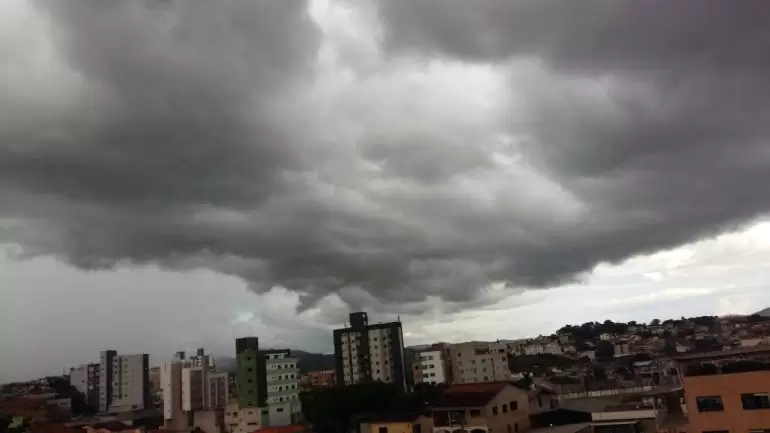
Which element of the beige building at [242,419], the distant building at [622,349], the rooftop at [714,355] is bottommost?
Answer: the beige building at [242,419]

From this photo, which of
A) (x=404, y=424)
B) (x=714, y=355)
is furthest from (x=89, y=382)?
(x=714, y=355)

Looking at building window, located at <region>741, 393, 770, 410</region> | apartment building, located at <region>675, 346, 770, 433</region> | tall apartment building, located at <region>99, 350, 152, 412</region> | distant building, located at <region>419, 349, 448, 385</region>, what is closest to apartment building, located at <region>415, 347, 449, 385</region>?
distant building, located at <region>419, 349, 448, 385</region>

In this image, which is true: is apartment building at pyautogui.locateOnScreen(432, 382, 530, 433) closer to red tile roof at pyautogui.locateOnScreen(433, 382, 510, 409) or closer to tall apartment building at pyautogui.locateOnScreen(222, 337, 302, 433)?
red tile roof at pyautogui.locateOnScreen(433, 382, 510, 409)

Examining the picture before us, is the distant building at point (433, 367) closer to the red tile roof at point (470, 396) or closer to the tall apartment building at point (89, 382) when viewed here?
the red tile roof at point (470, 396)

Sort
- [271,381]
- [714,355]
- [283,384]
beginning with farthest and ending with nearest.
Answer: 1. [283,384]
2. [271,381]
3. [714,355]

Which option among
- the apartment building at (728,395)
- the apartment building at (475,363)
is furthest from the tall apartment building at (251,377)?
the apartment building at (728,395)

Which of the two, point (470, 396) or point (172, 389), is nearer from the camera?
point (470, 396)

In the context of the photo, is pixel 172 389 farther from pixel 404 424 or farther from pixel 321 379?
pixel 404 424

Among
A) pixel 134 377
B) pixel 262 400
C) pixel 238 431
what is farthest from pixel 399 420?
pixel 134 377
